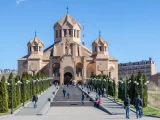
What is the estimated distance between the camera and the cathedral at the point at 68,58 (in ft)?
277

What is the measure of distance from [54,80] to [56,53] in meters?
8.08

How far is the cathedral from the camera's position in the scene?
Result: 277ft

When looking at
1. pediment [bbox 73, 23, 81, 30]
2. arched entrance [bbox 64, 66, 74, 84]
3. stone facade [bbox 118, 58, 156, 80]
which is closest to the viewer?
arched entrance [bbox 64, 66, 74, 84]

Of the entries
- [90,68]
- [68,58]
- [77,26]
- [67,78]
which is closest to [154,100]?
[68,58]

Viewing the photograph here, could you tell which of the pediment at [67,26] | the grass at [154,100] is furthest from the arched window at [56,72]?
the grass at [154,100]

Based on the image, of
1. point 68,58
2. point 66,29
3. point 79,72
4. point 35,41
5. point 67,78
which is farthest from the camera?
point 66,29

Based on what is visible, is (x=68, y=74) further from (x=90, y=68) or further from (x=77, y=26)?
(x=77, y=26)

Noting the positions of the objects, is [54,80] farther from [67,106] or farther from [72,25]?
[67,106]

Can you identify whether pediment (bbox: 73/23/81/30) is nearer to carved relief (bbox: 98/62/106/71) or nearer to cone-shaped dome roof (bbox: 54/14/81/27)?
cone-shaped dome roof (bbox: 54/14/81/27)

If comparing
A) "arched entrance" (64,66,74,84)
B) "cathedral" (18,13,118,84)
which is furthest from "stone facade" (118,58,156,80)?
"arched entrance" (64,66,74,84)

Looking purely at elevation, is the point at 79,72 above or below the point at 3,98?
above

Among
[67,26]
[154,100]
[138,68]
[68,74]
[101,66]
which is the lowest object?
[154,100]

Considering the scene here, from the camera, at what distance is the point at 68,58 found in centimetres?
8456

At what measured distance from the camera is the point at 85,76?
8400 cm
